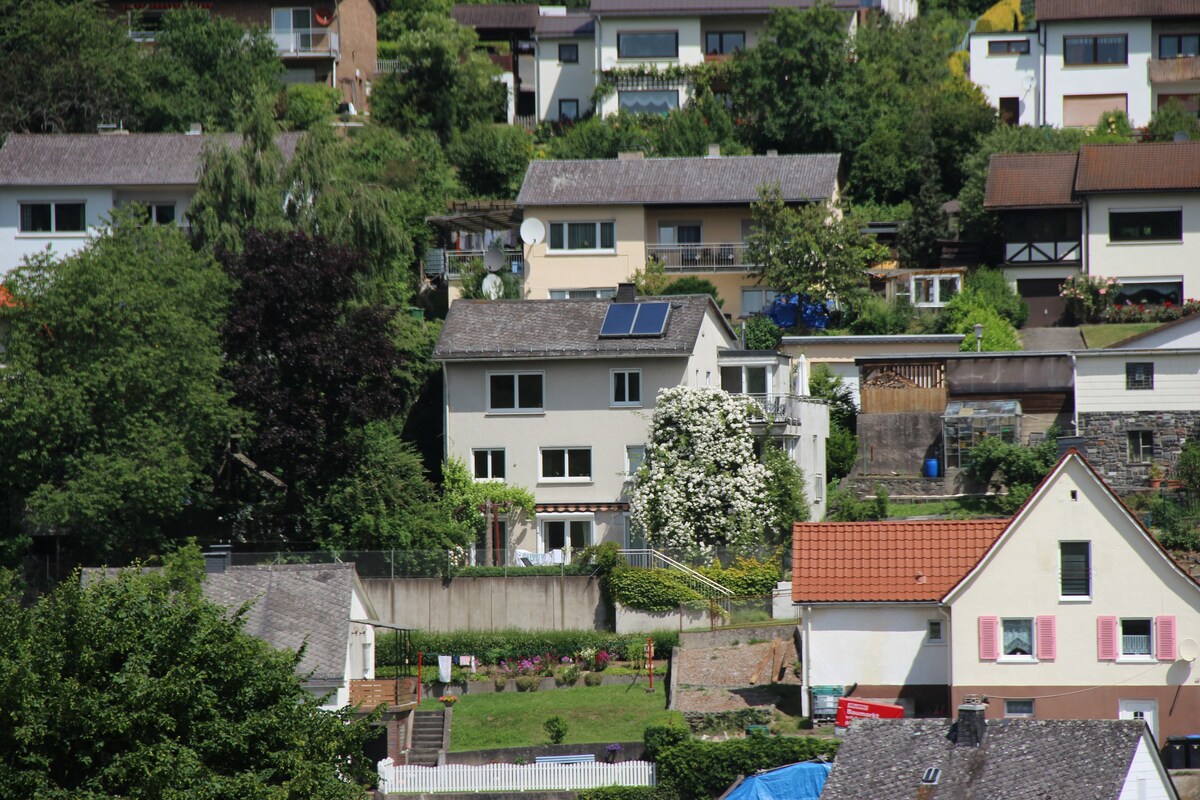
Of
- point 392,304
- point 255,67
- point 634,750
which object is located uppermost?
point 255,67

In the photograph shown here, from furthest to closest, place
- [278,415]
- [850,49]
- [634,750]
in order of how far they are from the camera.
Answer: [850,49] → [278,415] → [634,750]

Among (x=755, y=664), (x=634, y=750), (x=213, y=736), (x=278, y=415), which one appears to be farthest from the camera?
(x=278, y=415)

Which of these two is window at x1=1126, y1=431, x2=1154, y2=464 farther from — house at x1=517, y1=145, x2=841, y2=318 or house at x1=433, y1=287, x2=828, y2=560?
house at x1=517, y1=145, x2=841, y2=318

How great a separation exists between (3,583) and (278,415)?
14994 millimetres

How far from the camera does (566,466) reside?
177 feet

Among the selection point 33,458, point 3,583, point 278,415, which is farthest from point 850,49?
point 3,583

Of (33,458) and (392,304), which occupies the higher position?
(392,304)

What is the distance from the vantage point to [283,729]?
3050cm

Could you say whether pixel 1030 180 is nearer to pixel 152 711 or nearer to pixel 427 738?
pixel 427 738

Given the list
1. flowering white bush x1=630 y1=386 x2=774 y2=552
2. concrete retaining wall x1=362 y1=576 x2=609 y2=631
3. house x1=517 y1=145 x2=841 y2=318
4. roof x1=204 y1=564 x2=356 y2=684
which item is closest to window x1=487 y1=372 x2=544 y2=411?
flowering white bush x1=630 y1=386 x2=774 y2=552

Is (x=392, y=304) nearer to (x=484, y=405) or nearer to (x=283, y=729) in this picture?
(x=484, y=405)

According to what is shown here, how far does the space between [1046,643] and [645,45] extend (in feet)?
153

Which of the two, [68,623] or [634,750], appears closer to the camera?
[68,623]

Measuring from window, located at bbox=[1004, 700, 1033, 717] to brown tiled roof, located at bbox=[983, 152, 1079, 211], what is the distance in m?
29.6
